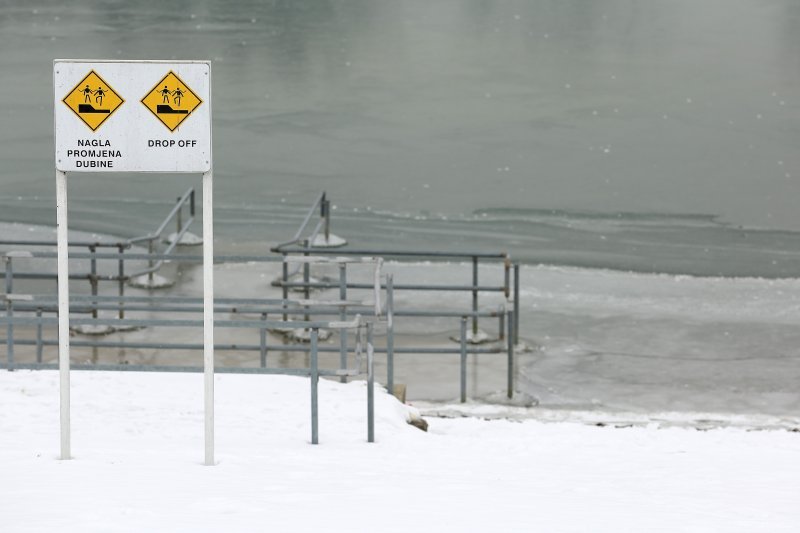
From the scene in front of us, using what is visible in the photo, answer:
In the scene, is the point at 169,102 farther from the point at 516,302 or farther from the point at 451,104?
the point at 451,104

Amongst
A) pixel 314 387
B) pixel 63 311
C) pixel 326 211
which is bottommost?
pixel 314 387

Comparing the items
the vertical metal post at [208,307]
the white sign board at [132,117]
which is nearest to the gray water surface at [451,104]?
the vertical metal post at [208,307]

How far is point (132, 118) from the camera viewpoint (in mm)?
6988

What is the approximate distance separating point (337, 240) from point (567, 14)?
95.5 feet

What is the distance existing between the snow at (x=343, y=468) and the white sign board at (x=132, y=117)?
1.49m

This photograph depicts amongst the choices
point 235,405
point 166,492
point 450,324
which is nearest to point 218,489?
point 166,492

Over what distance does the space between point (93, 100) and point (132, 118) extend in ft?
0.68

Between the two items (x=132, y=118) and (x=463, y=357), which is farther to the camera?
(x=463, y=357)

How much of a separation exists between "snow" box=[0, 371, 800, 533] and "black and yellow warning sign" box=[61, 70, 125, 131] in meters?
1.67

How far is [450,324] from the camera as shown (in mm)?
14047

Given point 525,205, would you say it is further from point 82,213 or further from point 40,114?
point 40,114

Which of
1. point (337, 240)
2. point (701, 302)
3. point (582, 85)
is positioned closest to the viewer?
point (701, 302)

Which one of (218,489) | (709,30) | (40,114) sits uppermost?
(709,30)

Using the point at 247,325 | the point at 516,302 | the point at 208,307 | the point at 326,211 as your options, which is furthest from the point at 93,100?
the point at 326,211
